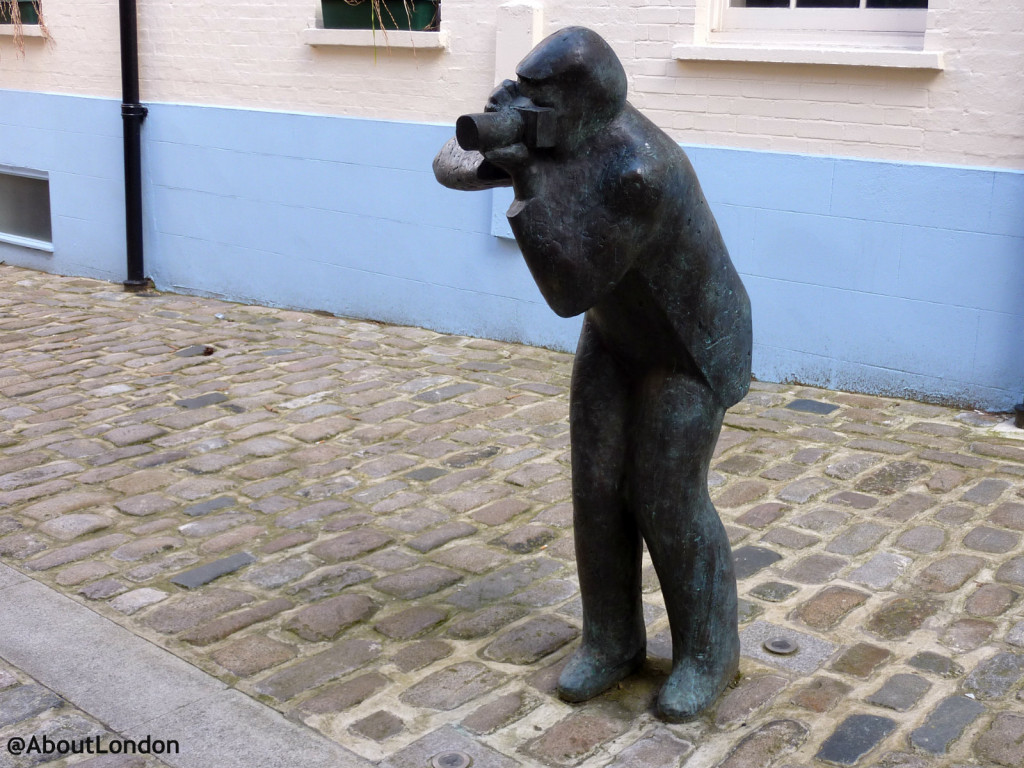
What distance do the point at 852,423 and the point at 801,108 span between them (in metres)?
1.77

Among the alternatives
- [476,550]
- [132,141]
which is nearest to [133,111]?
[132,141]

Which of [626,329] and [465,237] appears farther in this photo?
[465,237]

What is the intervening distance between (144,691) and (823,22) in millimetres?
4999

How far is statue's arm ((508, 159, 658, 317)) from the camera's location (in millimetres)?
2744

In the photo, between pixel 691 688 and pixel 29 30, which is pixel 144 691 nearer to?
pixel 691 688

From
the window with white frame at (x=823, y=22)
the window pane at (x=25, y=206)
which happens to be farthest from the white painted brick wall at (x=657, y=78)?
the window pane at (x=25, y=206)

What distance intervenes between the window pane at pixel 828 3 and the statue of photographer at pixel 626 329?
3.81 metres

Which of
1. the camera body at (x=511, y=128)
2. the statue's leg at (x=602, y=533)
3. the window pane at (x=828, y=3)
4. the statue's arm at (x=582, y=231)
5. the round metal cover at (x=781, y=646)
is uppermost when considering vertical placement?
the window pane at (x=828, y=3)

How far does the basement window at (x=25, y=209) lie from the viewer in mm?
10656

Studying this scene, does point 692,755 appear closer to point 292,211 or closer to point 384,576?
point 384,576

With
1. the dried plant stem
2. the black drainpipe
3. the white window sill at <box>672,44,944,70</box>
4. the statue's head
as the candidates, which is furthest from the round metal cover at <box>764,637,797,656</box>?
the dried plant stem

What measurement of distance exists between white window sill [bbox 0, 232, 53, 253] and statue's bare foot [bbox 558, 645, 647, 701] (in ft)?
28.2

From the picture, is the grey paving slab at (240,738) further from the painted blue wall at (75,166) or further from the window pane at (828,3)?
the painted blue wall at (75,166)

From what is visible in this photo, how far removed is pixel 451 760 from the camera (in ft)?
9.91
